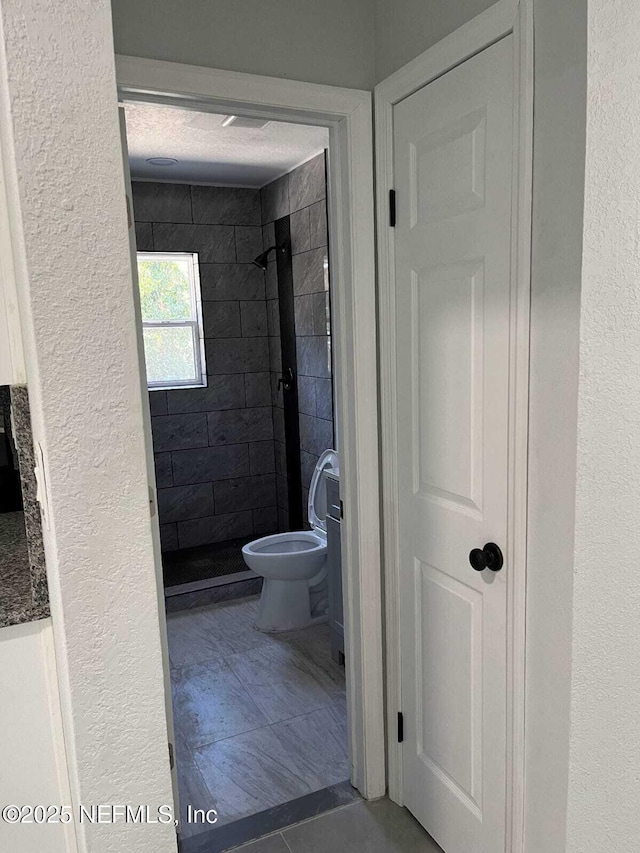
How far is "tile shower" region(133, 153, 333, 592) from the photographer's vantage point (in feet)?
13.3

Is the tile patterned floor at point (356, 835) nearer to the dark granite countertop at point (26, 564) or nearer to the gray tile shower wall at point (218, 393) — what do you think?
the dark granite countertop at point (26, 564)

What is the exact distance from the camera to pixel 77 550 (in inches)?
37.2

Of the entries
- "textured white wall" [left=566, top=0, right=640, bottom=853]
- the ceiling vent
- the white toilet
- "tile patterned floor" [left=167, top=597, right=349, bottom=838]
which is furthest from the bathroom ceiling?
"tile patterned floor" [left=167, top=597, right=349, bottom=838]

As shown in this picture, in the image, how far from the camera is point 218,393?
176 inches

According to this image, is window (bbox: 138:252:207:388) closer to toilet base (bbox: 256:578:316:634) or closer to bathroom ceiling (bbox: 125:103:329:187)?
bathroom ceiling (bbox: 125:103:329:187)

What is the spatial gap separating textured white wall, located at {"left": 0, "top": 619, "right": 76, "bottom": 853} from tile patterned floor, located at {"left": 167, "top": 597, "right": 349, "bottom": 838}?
944 millimetres

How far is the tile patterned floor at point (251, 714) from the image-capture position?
2188 millimetres

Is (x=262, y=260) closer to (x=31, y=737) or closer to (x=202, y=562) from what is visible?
(x=202, y=562)

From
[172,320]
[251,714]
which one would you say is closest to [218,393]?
[172,320]

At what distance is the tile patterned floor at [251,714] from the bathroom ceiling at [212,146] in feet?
7.82

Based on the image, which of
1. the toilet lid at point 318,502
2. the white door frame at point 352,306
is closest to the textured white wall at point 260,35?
the white door frame at point 352,306

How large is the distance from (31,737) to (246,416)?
346 centimetres

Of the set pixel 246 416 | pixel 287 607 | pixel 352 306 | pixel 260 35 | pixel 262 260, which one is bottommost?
pixel 287 607

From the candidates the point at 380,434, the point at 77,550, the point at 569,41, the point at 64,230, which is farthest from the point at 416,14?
the point at 77,550
